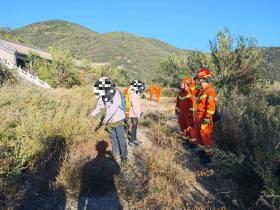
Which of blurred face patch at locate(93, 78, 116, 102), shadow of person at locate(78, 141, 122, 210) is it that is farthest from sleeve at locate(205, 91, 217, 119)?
shadow of person at locate(78, 141, 122, 210)

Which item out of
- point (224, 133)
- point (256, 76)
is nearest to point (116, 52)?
point (256, 76)

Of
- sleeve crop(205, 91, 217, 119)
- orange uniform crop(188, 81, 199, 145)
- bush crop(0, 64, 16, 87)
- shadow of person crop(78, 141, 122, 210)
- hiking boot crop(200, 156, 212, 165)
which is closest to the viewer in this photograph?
shadow of person crop(78, 141, 122, 210)

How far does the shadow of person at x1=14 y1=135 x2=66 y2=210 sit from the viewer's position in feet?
16.9

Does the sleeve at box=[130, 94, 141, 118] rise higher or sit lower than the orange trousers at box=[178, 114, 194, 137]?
higher

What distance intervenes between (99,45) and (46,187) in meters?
115

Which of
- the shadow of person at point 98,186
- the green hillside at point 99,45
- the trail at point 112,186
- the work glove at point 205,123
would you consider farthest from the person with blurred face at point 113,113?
the green hillside at point 99,45

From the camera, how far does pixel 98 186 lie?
5691 millimetres

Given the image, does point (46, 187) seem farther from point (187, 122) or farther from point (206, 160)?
point (187, 122)

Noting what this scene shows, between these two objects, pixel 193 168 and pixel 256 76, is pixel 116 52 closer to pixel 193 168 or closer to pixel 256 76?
pixel 256 76

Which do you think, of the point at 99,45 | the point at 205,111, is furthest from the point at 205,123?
the point at 99,45

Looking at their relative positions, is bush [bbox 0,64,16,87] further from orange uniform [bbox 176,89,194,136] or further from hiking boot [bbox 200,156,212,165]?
hiking boot [bbox 200,156,212,165]

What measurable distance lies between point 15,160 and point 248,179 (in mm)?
3596

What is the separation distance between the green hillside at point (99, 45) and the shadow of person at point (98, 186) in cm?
6943

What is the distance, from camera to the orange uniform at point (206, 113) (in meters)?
7.03
